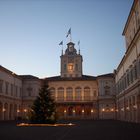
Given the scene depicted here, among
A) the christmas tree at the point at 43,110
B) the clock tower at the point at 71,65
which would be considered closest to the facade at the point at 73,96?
the clock tower at the point at 71,65

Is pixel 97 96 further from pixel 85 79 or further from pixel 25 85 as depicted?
pixel 25 85

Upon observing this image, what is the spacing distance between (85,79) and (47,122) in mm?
37624

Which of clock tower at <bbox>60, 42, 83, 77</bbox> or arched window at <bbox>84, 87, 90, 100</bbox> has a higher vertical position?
clock tower at <bbox>60, 42, 83, 77</bbox>

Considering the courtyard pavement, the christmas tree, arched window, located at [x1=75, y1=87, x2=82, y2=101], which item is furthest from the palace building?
the courtyard pavement

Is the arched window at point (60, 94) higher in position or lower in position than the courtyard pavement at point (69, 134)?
higher

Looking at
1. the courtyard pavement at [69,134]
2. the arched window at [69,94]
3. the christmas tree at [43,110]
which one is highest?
the arched window at [69,94]

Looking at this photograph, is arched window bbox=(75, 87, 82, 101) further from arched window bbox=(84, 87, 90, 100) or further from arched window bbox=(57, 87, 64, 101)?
arched window bbox=(57, 87, 64, 101)

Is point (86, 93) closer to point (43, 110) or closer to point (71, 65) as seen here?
point (71, 65)


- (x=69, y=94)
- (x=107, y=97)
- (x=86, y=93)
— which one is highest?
(x=86, y=93)

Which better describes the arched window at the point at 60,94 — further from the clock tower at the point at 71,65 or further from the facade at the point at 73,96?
the clock tower at the point at 71,65

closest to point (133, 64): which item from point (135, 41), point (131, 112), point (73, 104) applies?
point (135, 41)

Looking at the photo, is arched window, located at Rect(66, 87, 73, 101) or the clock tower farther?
the clock tower

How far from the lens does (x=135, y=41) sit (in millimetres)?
30766

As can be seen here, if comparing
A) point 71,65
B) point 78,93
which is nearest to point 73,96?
point 78,93
